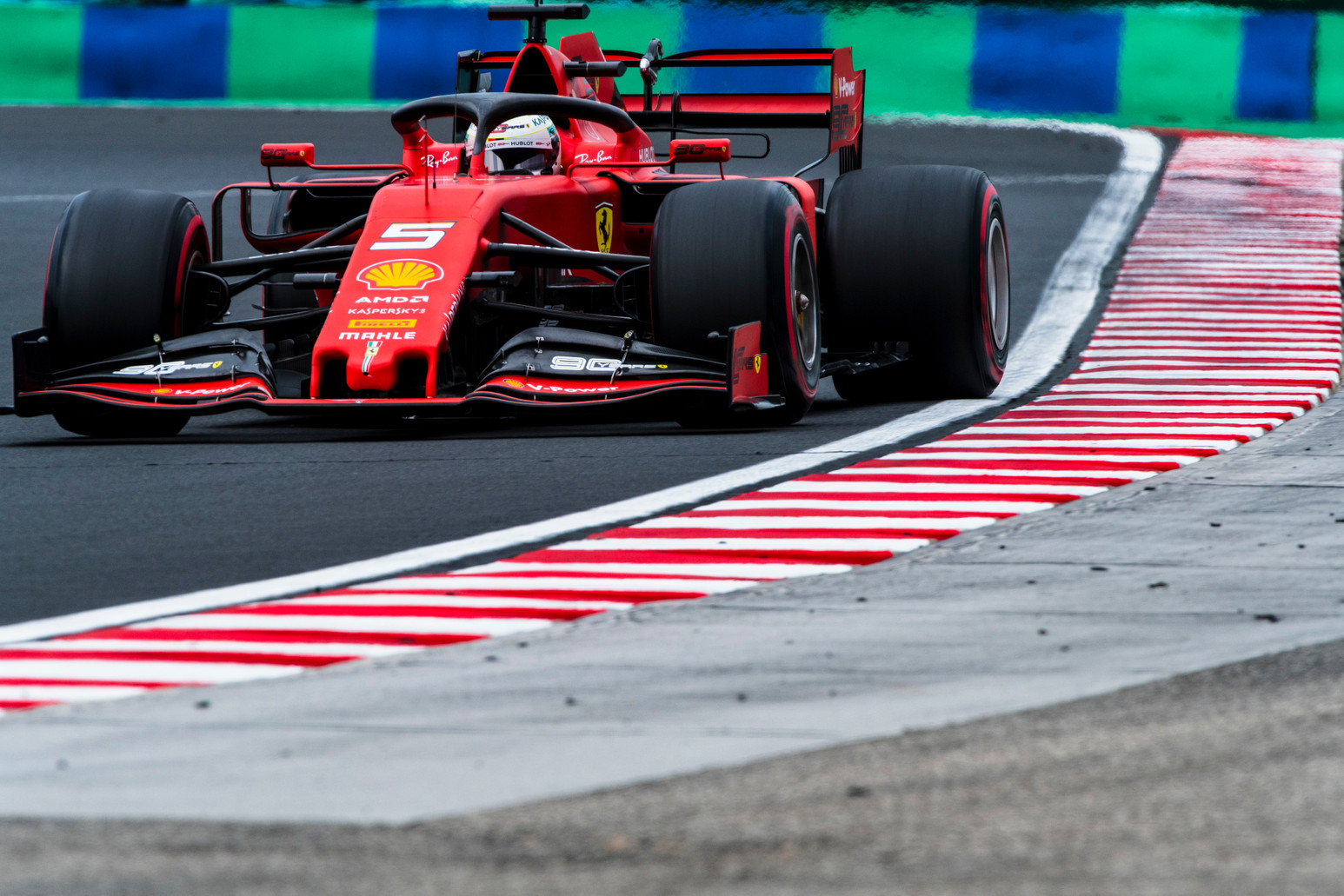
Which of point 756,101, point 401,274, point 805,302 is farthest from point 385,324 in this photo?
point 756,101

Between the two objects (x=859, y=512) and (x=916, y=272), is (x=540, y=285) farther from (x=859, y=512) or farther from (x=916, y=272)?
(x=859, y=512)

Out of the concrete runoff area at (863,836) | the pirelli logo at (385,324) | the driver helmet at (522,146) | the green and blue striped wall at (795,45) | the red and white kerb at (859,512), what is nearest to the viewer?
the concrete runoff area at (863,836)

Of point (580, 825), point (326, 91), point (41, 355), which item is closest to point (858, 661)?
point (580, 825)

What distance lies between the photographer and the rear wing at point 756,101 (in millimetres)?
9633

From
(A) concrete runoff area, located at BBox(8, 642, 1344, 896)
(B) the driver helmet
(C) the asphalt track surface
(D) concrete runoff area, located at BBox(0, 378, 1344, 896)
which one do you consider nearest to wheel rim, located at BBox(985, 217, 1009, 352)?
(C) the asphalt track surface

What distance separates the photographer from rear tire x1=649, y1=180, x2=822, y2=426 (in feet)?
26.3

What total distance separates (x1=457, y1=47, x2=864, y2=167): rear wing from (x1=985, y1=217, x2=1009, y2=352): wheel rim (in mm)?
849

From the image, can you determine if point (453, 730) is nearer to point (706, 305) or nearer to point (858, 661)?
point (858, 661)

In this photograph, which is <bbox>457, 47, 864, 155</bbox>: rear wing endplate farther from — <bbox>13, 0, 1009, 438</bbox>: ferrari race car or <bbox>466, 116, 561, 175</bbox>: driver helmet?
<bbox>466, 116, 561, 175</bbox>: driver helmet

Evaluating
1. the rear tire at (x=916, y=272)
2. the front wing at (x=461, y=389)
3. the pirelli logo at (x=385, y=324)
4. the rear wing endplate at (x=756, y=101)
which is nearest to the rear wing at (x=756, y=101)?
the rear wing endplate at (x=756, y=101)

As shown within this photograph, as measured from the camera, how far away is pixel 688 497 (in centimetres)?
662

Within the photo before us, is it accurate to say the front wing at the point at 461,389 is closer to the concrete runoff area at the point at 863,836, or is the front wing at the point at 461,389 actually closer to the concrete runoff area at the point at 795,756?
the concrete runoff area at the point at 795,756

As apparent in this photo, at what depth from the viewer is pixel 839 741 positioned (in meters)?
3.77

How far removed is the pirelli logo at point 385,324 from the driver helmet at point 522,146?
1473 mm
